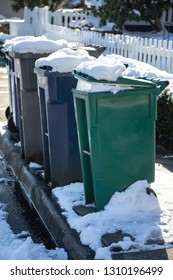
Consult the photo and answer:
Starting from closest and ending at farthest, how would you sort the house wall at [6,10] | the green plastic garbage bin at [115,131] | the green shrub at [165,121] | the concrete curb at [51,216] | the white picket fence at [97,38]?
the concrete curb at [51,216], the green plastic garbage bin at [115,131], the green shrub at [165,121], the white picket fence at [97,38], the house wall at [6,10]

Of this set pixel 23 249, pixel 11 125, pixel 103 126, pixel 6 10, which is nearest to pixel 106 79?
pixel 103 126

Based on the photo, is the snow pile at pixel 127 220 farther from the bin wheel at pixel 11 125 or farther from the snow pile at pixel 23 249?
the bin wheel at pixel 11 125

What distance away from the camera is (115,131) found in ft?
14.1

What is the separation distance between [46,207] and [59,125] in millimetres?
816

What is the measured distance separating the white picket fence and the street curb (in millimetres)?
3691

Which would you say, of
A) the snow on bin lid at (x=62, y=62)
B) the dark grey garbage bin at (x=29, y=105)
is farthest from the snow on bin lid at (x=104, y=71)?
the dark grey garbage bin at (x=29, y=105)

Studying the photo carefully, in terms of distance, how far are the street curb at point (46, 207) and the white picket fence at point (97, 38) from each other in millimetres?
3691

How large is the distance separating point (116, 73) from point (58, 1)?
72.4 feet

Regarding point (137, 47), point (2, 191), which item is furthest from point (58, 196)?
point (137, 47)

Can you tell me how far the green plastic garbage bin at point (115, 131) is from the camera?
167 inches

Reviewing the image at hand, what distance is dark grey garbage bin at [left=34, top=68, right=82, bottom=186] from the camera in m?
5.00

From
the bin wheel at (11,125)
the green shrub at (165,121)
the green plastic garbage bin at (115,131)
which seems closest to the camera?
the green plastic garbage bin at (115,131)

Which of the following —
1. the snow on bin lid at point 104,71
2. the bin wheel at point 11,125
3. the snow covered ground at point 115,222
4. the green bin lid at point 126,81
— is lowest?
the bin wheel at point 11,125
